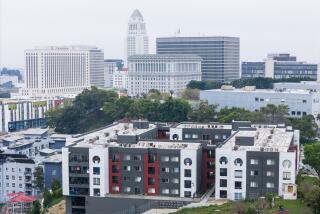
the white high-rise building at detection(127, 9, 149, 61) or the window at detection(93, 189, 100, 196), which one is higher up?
the white high-rise building at detection(127, 9, 149, 61)

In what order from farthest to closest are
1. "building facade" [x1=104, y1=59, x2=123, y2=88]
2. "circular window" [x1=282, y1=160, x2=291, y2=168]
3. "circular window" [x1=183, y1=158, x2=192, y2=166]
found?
"building facade" [x1=104, y1=59, x2=123, y2=88] < "circular window" [x1=183, y1=158, x2=192, y2=166] < "circular window" [x1=282, y1=160, x2=291, y2=168]

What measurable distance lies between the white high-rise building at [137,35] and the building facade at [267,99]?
76.9 m

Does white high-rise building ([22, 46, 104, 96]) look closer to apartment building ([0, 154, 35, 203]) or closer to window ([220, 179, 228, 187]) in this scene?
apartment building ([0, 154, 35, 203])

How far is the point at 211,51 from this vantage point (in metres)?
96.2

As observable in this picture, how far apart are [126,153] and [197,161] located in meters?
3.27

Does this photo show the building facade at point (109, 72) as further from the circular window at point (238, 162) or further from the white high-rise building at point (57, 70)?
the circular window at point (238, 162)

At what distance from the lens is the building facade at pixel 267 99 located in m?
48.2

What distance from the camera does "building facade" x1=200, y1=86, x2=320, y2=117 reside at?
4816 centimetres

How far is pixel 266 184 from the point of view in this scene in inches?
986

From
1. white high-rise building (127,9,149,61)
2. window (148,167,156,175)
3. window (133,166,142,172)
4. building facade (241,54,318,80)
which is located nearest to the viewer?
window (148,167,156,175)

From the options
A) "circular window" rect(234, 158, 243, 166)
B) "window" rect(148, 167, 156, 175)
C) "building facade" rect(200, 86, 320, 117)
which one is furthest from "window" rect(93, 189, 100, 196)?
"building facade" rect(200, 86, 320, 117)

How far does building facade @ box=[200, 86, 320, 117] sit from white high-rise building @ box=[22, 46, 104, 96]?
48.9 meters

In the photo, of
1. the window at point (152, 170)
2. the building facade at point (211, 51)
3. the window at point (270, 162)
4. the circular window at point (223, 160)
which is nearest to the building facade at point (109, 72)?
the building facade at point (211, 51)

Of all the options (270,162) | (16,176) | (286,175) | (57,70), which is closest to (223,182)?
(270,162)
